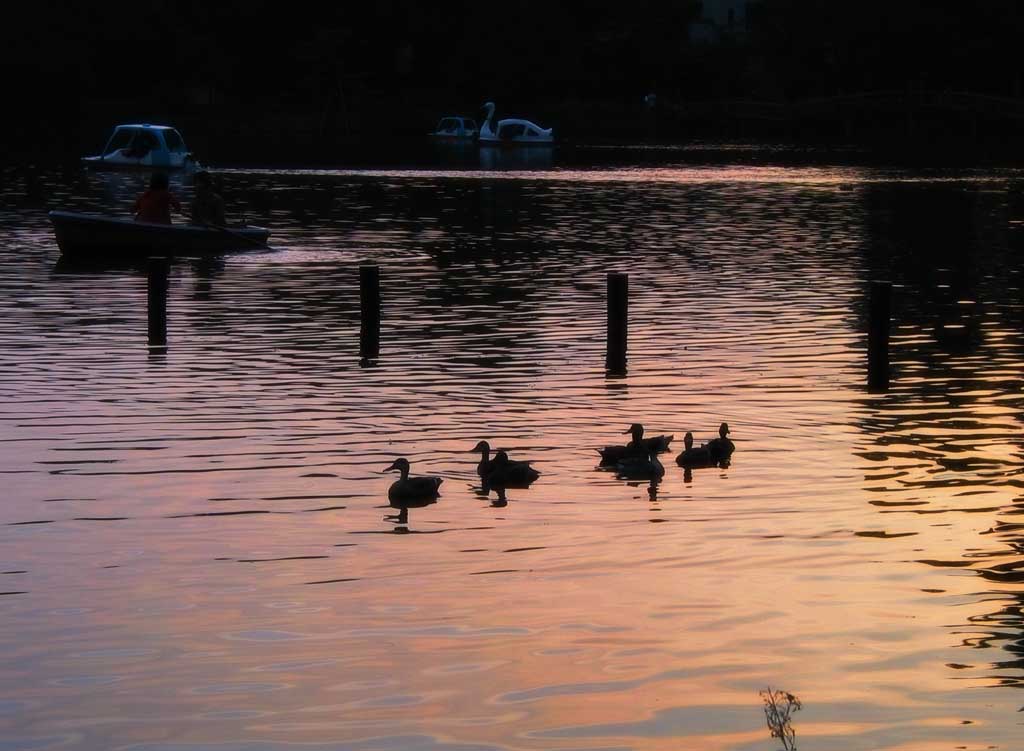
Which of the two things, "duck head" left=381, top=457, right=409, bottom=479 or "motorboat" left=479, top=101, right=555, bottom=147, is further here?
"motorboat" left=479, top=101, right=555, bottom=147

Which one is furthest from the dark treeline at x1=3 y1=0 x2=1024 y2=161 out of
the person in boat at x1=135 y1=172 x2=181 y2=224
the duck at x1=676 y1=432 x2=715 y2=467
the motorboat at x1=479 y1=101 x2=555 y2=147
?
the duck at x1=676 y1=432 x2=715 y2=467

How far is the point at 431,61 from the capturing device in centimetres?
12888

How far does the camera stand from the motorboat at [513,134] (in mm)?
110375

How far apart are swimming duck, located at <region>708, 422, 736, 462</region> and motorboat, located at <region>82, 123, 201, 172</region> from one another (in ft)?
195

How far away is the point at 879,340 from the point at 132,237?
18173mm

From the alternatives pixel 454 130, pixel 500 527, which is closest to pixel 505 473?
pixel 500 527

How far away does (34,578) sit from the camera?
14.1 meters

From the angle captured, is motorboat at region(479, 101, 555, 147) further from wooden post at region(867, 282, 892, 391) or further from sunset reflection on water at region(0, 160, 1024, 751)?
wooden post at region(867, 282, 892, 391)

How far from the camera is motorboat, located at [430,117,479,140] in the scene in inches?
4547

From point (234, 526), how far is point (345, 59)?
110m

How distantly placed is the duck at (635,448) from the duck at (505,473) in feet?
3.38

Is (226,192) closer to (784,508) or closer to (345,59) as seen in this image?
(784,508)

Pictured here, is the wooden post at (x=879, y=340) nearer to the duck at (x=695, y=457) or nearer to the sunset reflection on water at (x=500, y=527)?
the sunset reflection on water at (x=500, y=527)

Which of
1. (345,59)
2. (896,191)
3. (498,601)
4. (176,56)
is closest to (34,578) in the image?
(498,601)
